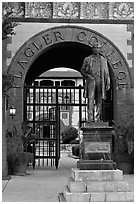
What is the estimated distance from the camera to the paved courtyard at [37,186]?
1023cm

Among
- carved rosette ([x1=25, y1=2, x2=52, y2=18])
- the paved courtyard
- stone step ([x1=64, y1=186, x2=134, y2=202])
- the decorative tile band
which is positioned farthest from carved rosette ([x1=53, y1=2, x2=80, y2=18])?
stone step ([x1=64, y1=186, x2=134, y2=202])

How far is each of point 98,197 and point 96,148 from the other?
1.23 meters

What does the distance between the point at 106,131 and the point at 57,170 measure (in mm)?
7249

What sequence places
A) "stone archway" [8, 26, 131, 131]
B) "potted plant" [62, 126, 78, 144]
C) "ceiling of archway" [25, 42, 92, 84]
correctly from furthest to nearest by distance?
"potted plant" [62, 126, 78, 144] → "ceiling of archway" [25, 42, 92, 84] → "stone archway" [8, 26, 131, 131]

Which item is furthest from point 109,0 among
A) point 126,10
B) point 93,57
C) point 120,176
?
point 120,176

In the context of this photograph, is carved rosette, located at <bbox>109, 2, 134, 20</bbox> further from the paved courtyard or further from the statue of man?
the statue of man

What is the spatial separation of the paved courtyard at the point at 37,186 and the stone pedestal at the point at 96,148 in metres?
1.21

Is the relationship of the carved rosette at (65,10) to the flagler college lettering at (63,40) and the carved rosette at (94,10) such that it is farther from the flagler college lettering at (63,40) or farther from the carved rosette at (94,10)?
the flagler college lettering at (63,40)

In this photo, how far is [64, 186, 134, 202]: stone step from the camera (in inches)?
347

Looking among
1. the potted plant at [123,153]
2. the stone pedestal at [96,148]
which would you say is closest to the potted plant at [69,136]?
the potted plant at [123,153]

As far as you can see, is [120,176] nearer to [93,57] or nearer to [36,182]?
[93,57]

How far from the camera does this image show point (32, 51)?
15.8m

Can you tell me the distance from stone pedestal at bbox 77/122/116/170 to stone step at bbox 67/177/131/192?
50cm

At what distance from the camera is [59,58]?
2027 cm
